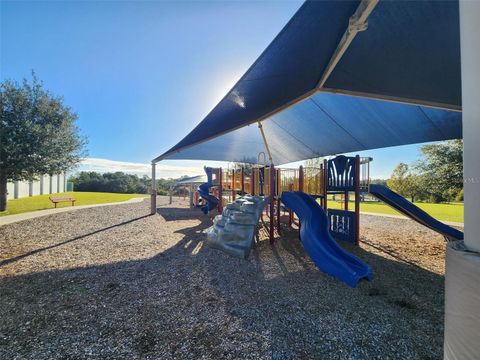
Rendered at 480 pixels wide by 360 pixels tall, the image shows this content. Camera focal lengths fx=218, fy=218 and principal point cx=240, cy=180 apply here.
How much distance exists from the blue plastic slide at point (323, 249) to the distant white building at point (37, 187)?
1806 cm

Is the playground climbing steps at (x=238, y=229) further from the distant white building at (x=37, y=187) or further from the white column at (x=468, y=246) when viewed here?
the distant white building at (x=37, y=187)

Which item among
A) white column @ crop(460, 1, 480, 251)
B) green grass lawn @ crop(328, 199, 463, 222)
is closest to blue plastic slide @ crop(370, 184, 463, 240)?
green grass lawn @ crop(328, 199, 463, 222)

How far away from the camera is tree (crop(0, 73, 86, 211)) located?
9789 millimetres

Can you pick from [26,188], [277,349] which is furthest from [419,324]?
[26,188]

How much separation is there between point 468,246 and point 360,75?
13.5 ft

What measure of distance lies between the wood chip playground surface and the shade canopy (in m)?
3.56

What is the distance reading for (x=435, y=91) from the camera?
4.20 meters

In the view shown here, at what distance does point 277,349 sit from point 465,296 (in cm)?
199

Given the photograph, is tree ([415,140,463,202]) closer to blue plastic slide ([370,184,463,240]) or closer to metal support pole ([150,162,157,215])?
blue plastic slide ([370,184,463,240])

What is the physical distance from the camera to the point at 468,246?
871 millimetres

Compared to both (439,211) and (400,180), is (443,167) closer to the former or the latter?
(439,211)

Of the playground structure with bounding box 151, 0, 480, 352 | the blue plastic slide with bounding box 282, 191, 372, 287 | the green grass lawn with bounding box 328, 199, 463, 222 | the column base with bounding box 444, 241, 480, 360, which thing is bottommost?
the green grass lawn with bounding box 328, 199, 463, 222

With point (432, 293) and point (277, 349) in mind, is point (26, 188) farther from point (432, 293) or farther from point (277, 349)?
point (432, 293)

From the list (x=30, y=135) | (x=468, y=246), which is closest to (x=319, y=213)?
(x=468, y=246)
